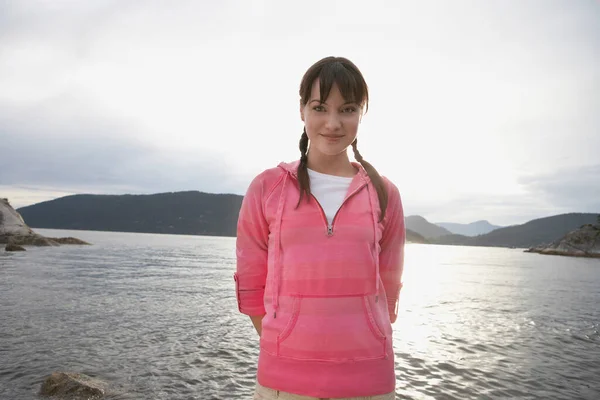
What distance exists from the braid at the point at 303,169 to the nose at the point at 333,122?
0.35 meters

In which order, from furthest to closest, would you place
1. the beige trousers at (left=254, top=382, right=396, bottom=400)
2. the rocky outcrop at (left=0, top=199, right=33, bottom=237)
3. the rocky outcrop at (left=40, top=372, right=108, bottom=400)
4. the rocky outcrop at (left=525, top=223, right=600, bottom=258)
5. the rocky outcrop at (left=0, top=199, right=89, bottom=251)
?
the rocky outcrop at (left=525, top=223, right=600, bottom=258) < the rocky outcrop at (left=0, top=199, right=33, bottom=237) < the rocky outcrop at (left=0, top=199, right=89, bottom=251) < the rocky outcrop at (left=40, top=372, right=108, bottom=400) < the beige trousers at (left=254, top=382, right=396, bottom=400)

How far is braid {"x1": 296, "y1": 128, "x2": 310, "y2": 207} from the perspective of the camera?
8.53 feet

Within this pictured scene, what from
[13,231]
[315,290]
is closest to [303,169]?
[315,290]

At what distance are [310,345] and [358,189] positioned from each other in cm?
106

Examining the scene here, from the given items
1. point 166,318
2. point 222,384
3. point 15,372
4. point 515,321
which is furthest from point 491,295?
point 15,372

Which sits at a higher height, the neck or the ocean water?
the neck

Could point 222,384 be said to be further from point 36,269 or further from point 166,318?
point 36,269

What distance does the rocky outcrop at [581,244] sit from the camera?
4323 inches

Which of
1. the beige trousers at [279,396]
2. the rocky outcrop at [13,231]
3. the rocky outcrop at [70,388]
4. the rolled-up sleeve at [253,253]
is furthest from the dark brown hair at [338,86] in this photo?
the rocky outcrop at [13,231]

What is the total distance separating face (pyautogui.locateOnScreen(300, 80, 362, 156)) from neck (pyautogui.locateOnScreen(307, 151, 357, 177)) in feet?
0.34

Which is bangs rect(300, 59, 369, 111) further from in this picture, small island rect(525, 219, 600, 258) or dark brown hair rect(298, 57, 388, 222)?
small island rect(525, 219, 600, 258)

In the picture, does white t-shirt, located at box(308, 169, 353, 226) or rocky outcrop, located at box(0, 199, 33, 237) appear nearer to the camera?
white t-shirt, located at box(308, 169, 353, 226)

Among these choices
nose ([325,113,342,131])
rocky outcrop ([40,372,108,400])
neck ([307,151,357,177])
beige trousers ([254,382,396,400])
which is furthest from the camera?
rocky outcrop ([40,372,108,400])

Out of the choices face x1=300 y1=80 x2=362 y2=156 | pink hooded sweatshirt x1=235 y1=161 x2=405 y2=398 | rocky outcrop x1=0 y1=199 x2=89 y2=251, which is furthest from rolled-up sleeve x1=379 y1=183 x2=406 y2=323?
rocky outcrop x1=0 y1=199 x2=89 y2=251
